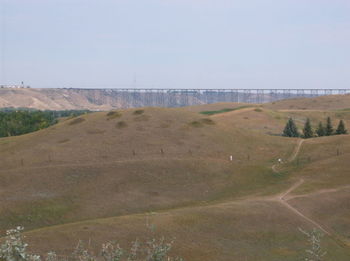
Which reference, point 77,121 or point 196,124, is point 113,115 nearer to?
point 77,121

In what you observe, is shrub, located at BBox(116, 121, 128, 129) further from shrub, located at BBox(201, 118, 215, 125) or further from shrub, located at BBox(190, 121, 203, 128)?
shrub, located at BBox(201, 118, 215, 125)

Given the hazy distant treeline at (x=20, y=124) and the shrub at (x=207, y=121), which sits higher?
the shrub at (x=207, y=121)

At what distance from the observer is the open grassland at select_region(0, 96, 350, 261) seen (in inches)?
1558

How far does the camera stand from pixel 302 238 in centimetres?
4116

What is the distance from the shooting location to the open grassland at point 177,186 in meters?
39.6

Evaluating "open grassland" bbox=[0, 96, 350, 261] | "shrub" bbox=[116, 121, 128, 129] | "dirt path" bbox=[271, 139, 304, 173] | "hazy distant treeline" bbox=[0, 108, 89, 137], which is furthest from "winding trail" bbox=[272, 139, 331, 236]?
"hazy distant treeline" bbox=[0, 108, 89, 137]

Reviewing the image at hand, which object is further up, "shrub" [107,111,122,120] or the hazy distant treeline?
"shrub" [107,111,122,120]

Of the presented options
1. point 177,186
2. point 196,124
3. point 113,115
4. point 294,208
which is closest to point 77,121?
point 113,115

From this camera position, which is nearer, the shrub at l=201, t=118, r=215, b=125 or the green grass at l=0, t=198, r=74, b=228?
the green grass at l=0, t=198, r=74, b=228

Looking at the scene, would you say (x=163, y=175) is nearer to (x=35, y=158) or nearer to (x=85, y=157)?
(x=85, y=157)

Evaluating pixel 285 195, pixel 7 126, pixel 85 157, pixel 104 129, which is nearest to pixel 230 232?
pixel 285 195

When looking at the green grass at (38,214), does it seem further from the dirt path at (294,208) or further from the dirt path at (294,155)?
the dirt path at (294,155)

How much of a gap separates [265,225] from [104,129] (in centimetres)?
4289

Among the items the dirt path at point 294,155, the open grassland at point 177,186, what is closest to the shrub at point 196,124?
the open grassland at point 177,186
